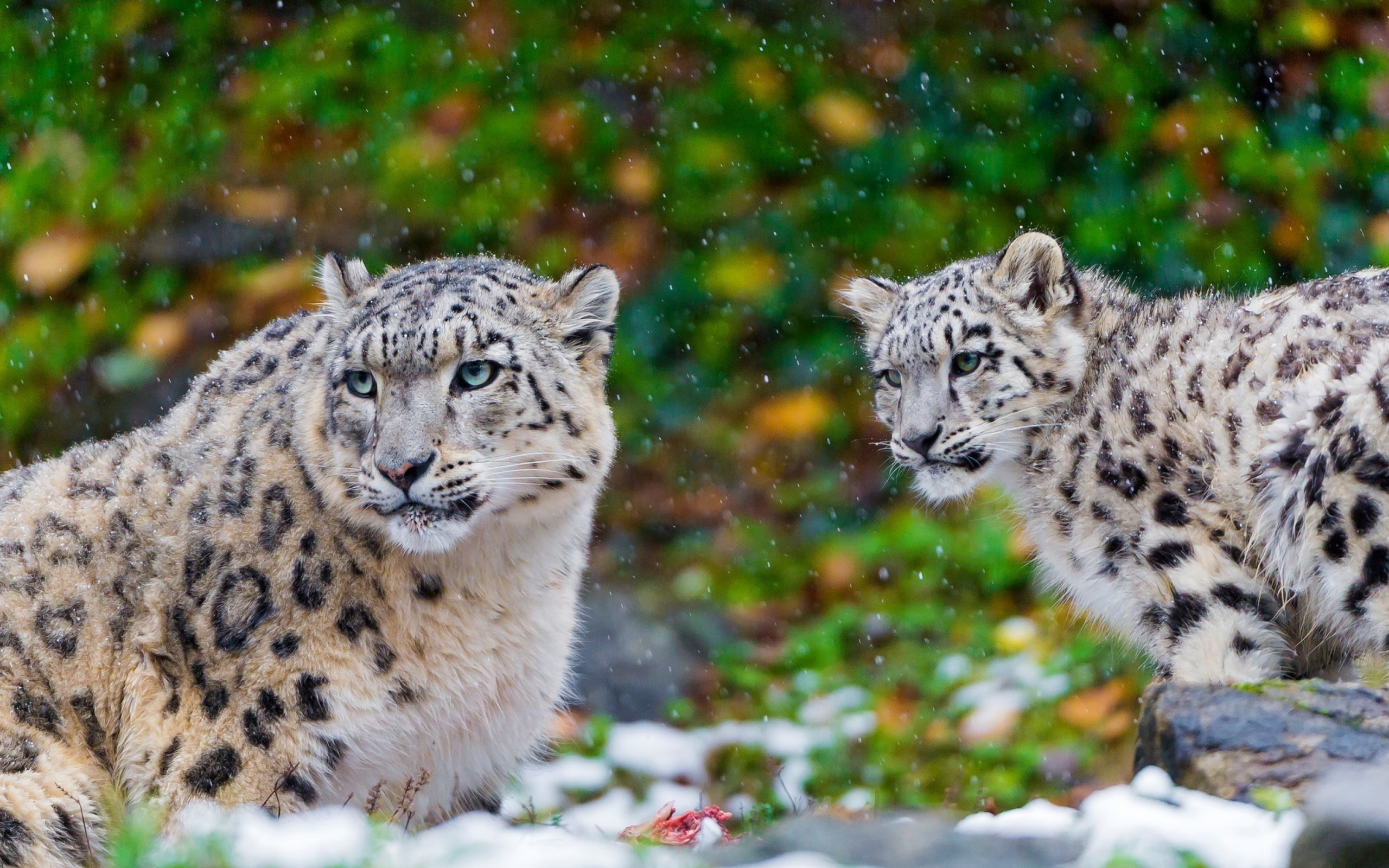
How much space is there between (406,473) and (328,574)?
45cm

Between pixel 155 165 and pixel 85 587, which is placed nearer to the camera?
pixel 85 587

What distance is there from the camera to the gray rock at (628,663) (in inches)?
314

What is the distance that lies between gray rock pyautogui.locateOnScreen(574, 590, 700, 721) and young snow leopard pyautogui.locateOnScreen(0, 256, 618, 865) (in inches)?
113

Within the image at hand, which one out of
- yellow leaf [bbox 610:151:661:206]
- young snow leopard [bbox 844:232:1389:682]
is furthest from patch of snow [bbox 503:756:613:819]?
yellow leaf [bbox 610:151:661:206]

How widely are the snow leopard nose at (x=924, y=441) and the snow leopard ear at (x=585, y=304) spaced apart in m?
1.20

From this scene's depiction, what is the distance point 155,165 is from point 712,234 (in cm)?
353

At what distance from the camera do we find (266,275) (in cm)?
963

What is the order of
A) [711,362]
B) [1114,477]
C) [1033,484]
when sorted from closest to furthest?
1. [1114,477]
2. [1033,484]
3. [711,362]

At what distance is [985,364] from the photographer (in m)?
5.61

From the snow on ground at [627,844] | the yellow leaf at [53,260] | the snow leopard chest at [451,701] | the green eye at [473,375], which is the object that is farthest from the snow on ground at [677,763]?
the yellow leaf at [53,260]

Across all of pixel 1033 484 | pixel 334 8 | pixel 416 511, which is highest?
pixel 334 8

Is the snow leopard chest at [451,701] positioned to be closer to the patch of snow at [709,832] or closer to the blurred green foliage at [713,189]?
the patch of snow at [709,832]

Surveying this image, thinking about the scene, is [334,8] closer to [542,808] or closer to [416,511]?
[542,808]

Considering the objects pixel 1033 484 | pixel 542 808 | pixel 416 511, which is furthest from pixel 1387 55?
pixel 416 511
